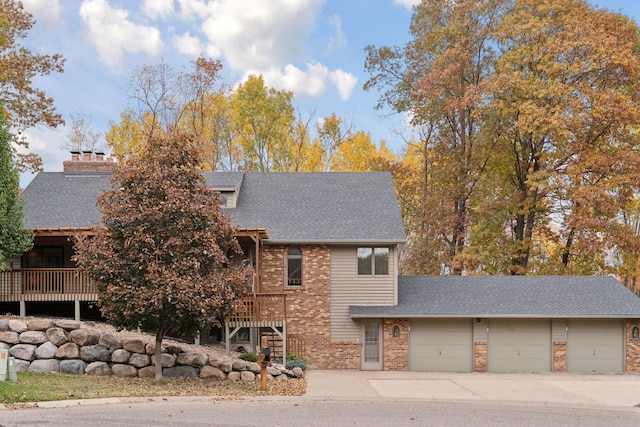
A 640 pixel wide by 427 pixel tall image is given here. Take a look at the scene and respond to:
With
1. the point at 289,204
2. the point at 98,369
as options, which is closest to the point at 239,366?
the point at 98,369

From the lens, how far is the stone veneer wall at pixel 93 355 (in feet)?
57.5

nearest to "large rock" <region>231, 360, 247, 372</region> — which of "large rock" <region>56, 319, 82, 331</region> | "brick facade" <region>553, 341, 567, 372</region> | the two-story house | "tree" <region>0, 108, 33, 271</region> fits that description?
the two-story house

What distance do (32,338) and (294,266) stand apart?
863cm

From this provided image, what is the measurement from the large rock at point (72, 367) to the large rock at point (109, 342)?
30.1 inches

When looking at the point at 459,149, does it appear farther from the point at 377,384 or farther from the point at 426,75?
the point at 377,384

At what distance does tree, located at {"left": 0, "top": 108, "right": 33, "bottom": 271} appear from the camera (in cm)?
1983

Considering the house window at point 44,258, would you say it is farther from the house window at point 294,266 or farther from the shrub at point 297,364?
the shrub at point 297,364

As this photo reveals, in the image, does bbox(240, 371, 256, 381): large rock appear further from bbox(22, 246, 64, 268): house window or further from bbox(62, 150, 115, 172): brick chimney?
bbox(62, 150, 115, 172): brick chimney

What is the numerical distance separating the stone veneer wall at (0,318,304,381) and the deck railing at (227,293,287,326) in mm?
1635

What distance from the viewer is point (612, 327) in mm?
22469

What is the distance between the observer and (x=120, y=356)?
17750mm

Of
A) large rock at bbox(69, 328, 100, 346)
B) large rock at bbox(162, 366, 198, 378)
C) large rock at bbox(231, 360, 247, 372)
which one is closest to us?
large rock at bbox(69, 328, 100, 346)

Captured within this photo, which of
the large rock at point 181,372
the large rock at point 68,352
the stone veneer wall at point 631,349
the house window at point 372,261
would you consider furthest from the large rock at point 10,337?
the stone veneer wall at point 631,349

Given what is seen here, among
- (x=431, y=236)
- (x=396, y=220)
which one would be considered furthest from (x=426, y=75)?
(x=396, y=220)
